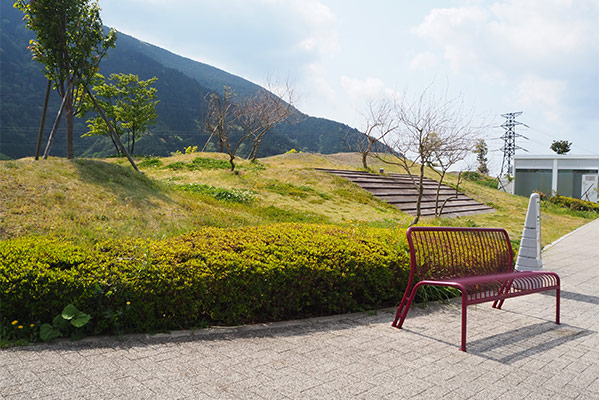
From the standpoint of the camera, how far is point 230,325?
3.77m

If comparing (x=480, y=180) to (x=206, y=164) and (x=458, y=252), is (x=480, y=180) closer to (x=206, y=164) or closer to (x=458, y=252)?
(x=206, y=164)

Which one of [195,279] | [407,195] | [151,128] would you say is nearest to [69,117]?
[195,279]

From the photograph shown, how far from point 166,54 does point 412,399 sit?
122 m

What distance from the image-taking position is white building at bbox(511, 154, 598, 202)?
35.1 meters

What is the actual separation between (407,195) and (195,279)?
612 inches

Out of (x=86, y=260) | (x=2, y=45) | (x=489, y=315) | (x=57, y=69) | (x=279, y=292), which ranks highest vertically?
(x=2, y=45)

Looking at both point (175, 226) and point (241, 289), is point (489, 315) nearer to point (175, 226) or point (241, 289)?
point (241, 289)

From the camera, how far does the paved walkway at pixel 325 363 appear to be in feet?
8.48

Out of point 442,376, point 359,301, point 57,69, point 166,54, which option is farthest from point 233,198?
point 166,54

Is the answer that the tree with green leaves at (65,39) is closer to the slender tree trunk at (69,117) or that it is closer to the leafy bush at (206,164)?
A: the slender tree trunk at (69,117)

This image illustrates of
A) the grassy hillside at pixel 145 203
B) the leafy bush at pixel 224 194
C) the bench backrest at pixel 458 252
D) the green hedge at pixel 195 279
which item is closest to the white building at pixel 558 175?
the grassy hillside at pixel 145 203

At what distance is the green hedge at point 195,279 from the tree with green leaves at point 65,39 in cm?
618

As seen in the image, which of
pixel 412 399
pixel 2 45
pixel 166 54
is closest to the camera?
pixel 412 399

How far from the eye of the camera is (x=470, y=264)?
14.9 ft
